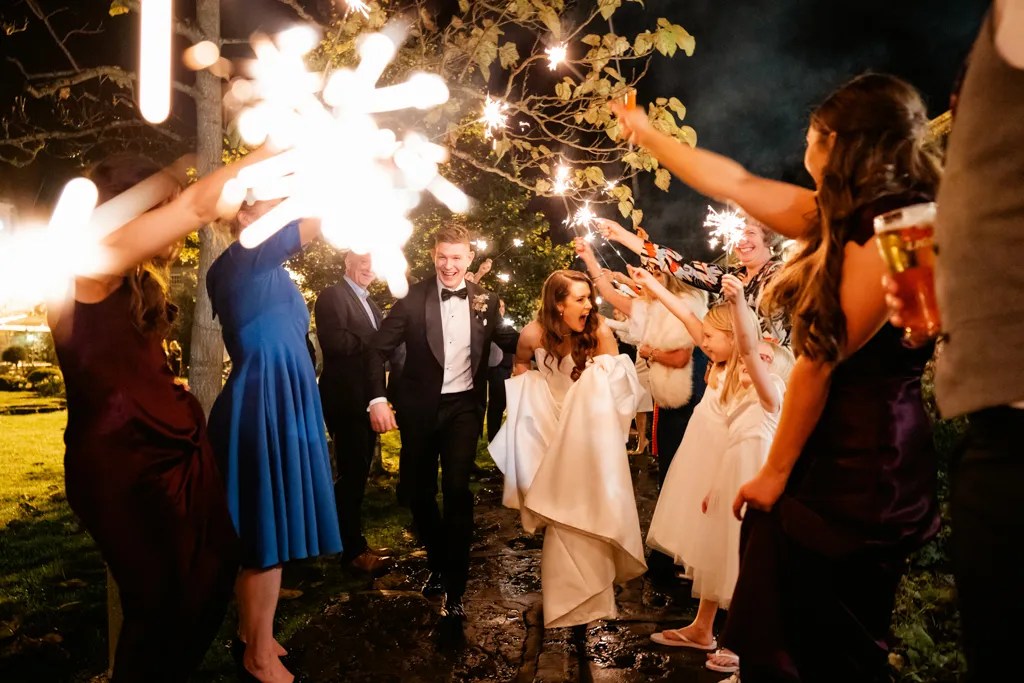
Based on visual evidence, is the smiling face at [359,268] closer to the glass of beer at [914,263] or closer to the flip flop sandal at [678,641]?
the flip flop sandal at [678,641]

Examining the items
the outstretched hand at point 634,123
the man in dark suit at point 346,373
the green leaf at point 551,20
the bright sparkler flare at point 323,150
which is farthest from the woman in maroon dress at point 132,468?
the man in dark suit at point 346,373

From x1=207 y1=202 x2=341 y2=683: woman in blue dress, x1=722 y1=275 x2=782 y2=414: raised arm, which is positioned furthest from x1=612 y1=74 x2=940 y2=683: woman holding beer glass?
x1=207 y1=202 x2=341 y2=683: woman in blue dress

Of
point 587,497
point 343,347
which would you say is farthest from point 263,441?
point 343,347

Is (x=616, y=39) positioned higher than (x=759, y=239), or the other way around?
(x=616, y=39)

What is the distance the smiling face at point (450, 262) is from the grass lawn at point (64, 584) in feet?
8.14

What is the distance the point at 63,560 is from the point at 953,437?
757 centimetres

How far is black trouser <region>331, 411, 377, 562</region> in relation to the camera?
5.61m

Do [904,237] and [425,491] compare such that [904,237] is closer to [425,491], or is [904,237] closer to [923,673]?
[923,673]

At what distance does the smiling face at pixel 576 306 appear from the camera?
15.1ft

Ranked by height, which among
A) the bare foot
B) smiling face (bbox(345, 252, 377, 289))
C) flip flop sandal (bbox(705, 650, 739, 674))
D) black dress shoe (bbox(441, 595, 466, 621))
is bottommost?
flip flop sandal (bbox(705, 650, 739, 674))

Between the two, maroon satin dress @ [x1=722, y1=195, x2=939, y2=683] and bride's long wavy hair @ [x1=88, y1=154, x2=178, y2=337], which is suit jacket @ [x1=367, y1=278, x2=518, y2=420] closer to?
bride's long wavy hair @ [x1=88, y1=154, x2=178, y2=337]

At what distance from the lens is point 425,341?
4.95 meters

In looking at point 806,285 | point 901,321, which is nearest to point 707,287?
point 806,285

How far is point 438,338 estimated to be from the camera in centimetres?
492
